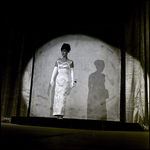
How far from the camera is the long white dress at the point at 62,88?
3.17 m

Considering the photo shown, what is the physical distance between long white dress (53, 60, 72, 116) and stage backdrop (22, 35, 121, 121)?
3.71 ft

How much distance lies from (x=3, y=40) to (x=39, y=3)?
1.13 metres

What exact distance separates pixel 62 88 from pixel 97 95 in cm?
124

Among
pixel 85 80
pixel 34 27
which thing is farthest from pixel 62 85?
pixel 34 27

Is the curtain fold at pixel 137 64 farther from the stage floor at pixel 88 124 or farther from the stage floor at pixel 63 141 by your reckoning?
the stage floor at pixel 63 141

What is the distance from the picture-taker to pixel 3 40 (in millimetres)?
4293

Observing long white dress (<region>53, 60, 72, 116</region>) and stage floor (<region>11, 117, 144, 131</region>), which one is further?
long white dress (<region>53, 60, 72, 116</region>)

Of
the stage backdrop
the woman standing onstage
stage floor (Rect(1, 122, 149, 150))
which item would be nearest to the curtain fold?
the stage backdrop

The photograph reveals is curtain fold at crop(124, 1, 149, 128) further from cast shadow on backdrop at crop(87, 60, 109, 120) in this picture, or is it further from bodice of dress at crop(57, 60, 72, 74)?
bodice of dress at crop(57, 60, 72, 74)

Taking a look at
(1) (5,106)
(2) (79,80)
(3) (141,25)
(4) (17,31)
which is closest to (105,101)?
(2) (79,80)

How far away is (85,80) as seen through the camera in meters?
4.36

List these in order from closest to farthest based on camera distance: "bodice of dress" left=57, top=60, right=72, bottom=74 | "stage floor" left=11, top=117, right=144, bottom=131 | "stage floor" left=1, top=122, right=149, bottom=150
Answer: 1. "stage floor" left=1, top=122, right=149, bottom=150
2. "stage floor" left=11, top=117, right=144, bottom=131
3. "bodice of dress" left=57, top=60, right=72, bottom=74

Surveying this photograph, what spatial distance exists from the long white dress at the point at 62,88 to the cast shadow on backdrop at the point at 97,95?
1122 mm

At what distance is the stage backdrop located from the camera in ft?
13.7
